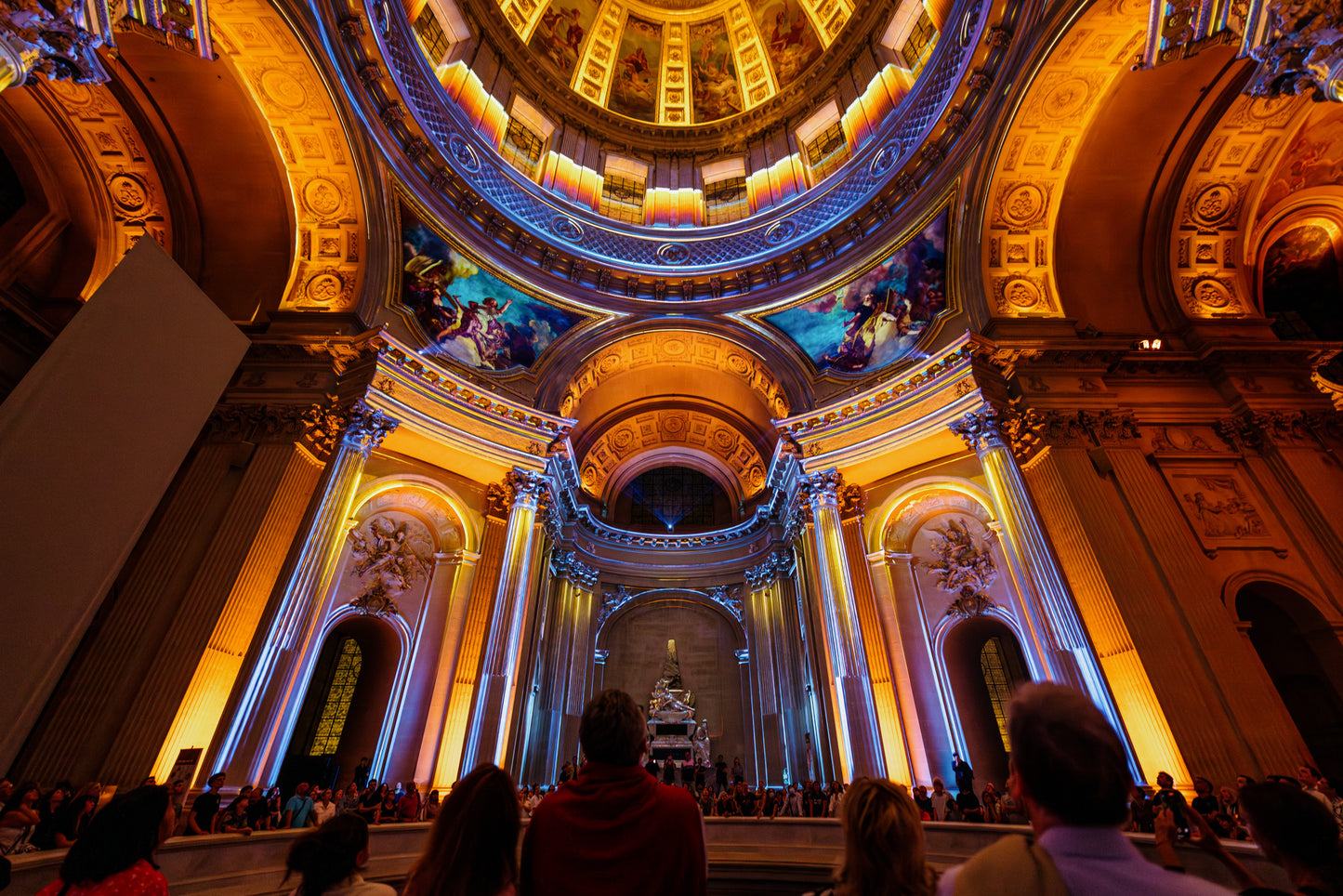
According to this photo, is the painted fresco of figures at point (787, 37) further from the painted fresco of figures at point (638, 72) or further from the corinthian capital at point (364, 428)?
the corinthian capital at point (364, 428)

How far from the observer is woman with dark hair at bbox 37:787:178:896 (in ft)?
6.28

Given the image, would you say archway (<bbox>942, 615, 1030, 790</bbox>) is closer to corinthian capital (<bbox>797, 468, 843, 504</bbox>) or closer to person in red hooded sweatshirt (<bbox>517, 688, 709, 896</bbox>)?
corinthian capital (<bbox>797, 468, 843, 504</bbox>)

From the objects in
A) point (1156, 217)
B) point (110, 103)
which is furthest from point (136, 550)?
point (1156, 217)

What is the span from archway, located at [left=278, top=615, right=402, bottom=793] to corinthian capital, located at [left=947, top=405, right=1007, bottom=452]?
12.3 meters

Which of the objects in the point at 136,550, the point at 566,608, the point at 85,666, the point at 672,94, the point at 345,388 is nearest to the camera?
the point at 85,666

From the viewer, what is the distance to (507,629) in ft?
38.6

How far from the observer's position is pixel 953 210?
13031mm

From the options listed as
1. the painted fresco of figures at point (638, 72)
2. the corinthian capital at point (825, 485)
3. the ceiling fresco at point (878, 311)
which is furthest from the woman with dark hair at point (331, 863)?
the painted fresco of figures at point (638, 72)

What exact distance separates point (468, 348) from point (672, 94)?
15.1 metres

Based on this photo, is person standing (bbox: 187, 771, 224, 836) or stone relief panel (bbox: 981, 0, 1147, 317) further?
stone relief panel (bbox: 981, 0, 1147, 317)

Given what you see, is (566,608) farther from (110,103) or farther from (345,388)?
(110,103)

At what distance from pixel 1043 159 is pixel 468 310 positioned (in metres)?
13.3

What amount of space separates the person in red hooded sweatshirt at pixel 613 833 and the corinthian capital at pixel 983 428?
37.0 ft

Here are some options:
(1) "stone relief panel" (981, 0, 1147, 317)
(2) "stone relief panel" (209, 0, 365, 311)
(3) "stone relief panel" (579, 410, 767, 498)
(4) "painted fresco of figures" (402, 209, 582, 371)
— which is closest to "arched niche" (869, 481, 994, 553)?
(1) "stone relief panel" (981, 0, 1147, 317)
